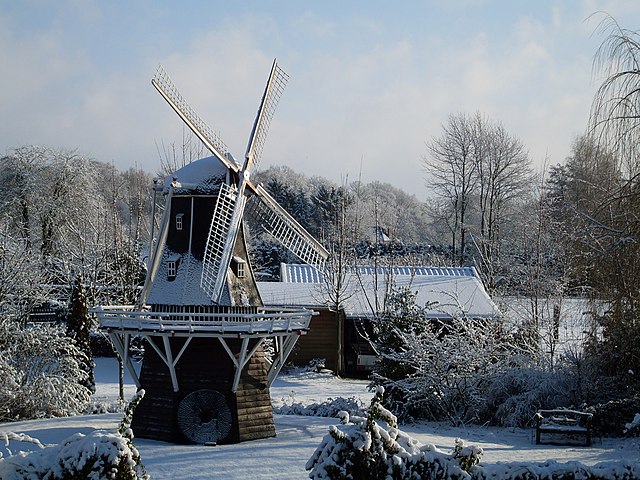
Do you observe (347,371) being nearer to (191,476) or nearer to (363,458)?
(191,476)

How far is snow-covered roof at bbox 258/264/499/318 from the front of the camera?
27531 mm

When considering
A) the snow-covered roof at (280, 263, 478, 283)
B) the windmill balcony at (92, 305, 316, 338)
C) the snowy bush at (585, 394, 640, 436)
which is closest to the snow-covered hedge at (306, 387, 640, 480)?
the windmill balcony at (92, 305, 316, 338)

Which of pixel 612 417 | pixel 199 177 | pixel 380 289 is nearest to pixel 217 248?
pixel 199 177

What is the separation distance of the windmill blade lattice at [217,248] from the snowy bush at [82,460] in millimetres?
6612

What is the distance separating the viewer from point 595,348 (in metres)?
17.5

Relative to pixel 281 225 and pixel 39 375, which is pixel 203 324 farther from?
pixel 39 375

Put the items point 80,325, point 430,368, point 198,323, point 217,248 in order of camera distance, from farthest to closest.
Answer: point 80,325, point 430,368, point 217,248, point 198,323

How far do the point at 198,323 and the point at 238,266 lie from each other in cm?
186

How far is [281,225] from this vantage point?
704 inches

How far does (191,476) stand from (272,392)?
37.5 feet

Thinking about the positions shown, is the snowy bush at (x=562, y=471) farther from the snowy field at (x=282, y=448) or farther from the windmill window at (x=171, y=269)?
the windmill window at (x=171, y=269)

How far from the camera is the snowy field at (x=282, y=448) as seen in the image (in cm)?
1228

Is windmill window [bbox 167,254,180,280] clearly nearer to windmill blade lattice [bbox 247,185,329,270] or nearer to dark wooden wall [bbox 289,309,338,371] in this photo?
windmill blade lattice [bbox 247,185,329,270]

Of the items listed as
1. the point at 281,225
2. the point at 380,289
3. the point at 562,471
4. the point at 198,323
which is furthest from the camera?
the point at 380,289
